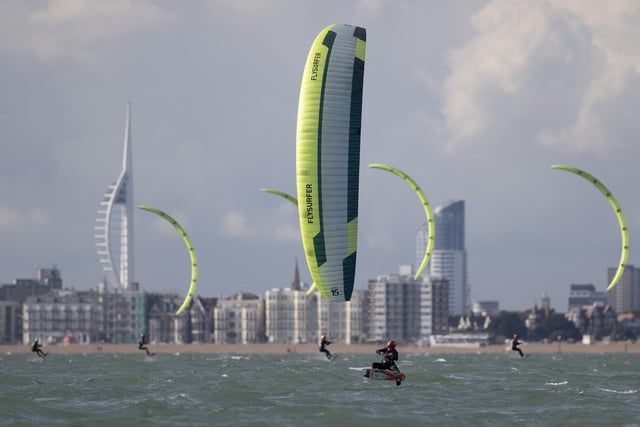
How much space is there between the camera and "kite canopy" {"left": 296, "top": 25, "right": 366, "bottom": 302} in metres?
38.4

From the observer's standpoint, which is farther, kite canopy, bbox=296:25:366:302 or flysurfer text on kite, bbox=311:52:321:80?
flysurfer text on kite, bbox=311:52:321:80

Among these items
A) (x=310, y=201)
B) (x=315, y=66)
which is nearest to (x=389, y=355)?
(x=310, y=201)

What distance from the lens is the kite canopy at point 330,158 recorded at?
38406 mm

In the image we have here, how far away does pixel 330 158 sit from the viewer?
3838 centimetres

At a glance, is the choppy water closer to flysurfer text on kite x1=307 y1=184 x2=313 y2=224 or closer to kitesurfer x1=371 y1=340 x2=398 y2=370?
kitesurfer x1=371 y1=340 x2=398 y2=370

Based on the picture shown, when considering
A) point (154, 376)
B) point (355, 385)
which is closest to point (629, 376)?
point (355, 385)

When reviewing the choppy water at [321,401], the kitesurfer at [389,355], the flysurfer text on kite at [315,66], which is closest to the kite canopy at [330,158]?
the flysurfer text on kite at [315,66]

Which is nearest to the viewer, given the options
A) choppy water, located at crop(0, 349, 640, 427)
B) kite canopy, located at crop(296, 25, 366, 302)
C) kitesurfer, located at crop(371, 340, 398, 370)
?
choppy water, located at crop(0, 349, 640, 427)

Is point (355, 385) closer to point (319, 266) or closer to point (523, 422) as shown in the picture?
point (319, 266)

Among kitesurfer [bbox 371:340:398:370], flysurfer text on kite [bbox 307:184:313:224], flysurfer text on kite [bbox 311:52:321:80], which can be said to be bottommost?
kitesurfer [bbox 371:340:398:370]

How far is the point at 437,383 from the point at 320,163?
1181 cm

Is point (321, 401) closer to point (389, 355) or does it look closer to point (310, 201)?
point (389, 355)

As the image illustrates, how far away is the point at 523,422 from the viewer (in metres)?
33.5

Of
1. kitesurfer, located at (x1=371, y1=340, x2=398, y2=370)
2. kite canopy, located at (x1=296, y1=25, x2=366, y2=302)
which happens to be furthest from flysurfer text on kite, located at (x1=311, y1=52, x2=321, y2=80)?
kitesurfer, located at (x1=371, y1=340, x2=398, y2=370)
